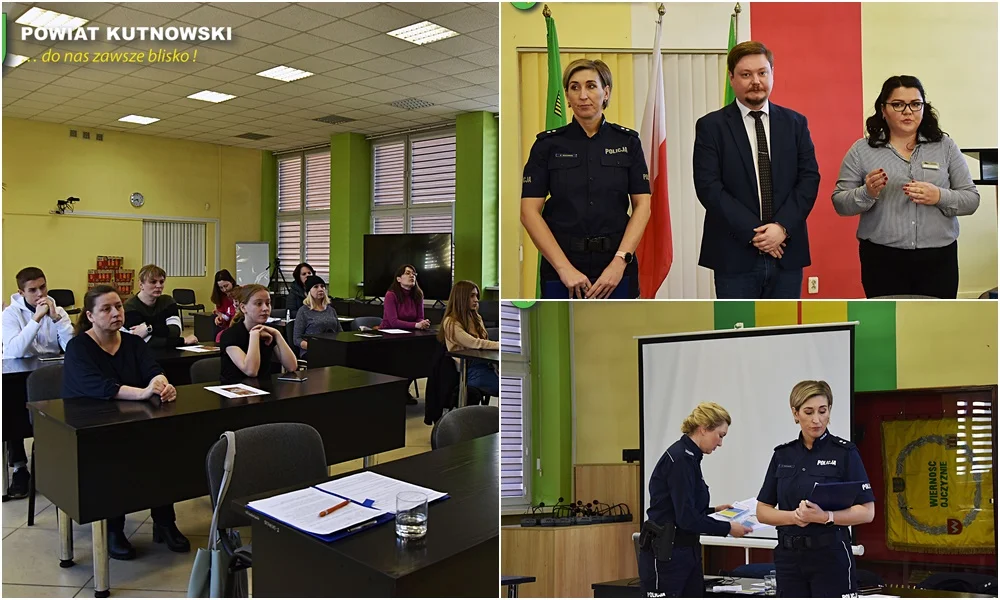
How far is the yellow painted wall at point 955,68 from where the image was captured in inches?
55.8

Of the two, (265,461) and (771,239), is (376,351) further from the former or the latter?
(771,239)

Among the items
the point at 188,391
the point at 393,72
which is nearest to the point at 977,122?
the point at 188,391

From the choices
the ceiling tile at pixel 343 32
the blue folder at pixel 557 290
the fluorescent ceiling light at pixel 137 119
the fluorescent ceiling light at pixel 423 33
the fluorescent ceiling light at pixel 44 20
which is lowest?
the blue folder at pixel 557 290

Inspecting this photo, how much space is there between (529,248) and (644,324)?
288 mm

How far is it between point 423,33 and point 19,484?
4.36 metres

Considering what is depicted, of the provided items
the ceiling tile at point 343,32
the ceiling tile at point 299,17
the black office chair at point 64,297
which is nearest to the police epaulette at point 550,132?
the ceiling tile at point 299,17

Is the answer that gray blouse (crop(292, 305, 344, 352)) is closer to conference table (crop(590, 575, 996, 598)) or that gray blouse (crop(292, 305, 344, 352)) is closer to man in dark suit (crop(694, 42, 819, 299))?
conference table (crop(590, 575, 996, 598))

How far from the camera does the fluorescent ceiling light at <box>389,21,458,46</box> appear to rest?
18.7 feet

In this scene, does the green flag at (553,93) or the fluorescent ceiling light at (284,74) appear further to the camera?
the fluorescent ceiling light at (284,74)

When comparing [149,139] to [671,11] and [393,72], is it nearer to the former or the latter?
[393,72]

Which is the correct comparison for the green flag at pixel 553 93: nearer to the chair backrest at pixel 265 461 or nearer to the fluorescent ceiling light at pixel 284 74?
the chair backrest at pixel 265 461

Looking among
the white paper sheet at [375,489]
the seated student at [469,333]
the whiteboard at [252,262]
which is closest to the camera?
the white paper sheet at [375,489]

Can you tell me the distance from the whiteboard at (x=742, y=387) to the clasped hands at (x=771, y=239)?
0.16 meters

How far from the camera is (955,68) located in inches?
56.0
